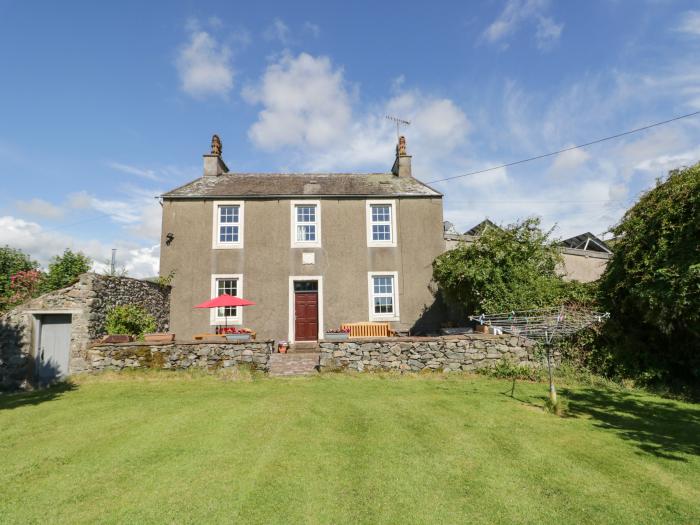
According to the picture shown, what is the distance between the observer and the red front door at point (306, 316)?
1650cm

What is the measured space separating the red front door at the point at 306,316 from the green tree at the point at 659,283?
10692 millimetres

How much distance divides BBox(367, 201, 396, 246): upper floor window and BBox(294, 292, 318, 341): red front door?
3.64m

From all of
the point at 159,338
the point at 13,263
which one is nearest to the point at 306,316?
the point at 159,338

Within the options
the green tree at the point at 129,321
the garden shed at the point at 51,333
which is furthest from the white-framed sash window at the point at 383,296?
the garden shed at the point at 51,333

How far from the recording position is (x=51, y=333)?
12.6m

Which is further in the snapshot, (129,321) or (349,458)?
(129,321)

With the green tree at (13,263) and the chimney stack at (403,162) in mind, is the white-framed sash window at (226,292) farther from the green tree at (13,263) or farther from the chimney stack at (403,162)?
the green tree at (13,263)

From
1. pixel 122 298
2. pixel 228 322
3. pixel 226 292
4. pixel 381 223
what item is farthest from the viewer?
pixel 381 223

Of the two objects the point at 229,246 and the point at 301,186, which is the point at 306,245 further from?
the point at 229,246

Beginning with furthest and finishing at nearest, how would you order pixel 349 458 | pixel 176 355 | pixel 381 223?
pixel 381 223, pixel 176 355, pixel 349 458

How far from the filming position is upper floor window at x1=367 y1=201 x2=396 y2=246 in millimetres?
17178

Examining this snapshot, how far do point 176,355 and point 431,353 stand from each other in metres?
8.25

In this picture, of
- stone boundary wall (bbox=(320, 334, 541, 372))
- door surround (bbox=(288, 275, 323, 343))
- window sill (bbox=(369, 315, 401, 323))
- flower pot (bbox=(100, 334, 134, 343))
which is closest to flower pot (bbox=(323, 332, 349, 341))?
stone boundary wall (bbox=(320, 334, 541, 372))

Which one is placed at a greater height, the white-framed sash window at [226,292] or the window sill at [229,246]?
the window sill at [229,246]
